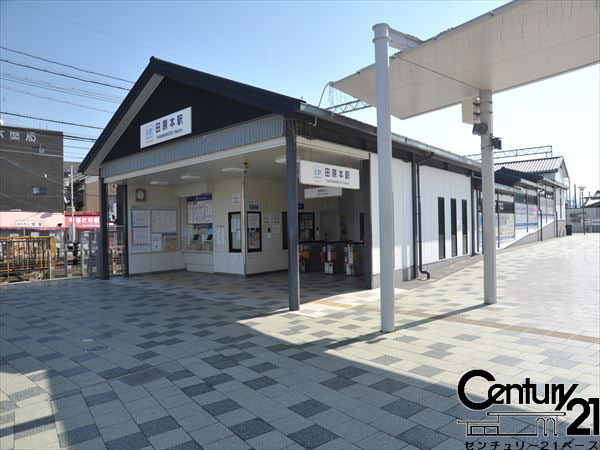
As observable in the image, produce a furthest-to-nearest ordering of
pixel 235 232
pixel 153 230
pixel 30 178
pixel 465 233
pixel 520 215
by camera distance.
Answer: pixel 30 178 → pixel 520 215 → pixel 465 233 → pixel 153 230 → pixel 235 232

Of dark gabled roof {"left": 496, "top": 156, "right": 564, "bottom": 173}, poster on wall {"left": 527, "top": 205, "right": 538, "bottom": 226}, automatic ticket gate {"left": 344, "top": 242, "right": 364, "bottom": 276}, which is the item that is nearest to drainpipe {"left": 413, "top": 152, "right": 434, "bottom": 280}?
automatic ticket gate {"left": 344, "top": 242, "right": 364, "bottom": 276}

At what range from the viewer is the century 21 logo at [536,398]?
11.1 ft

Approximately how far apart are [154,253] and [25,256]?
14.0 ft

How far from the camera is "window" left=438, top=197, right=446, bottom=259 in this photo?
13.5 metres

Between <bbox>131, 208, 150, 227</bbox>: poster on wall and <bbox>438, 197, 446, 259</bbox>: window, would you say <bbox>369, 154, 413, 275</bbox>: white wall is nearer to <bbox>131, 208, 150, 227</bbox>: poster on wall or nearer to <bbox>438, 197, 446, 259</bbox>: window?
<bbox>438, 197, 446, 259</bbox>: window

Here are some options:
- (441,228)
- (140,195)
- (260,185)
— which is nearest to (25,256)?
(140,195)

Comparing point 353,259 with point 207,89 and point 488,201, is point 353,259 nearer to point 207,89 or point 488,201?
point 488,201

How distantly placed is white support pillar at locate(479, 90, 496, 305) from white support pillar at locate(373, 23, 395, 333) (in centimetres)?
275

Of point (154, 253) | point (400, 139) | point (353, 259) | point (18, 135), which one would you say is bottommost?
point (353, 259)

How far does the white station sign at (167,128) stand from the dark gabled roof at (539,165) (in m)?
36.1

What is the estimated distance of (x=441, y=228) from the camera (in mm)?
13672

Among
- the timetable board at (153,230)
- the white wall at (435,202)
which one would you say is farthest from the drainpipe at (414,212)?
the timetable board at (153,230)

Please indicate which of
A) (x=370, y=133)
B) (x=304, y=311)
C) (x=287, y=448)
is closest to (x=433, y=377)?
(x=287, y=448)

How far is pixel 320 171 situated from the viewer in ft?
26.1
